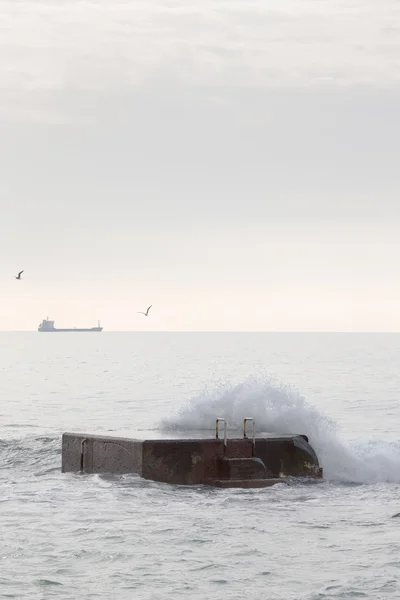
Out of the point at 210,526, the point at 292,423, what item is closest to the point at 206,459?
the point at 210,526

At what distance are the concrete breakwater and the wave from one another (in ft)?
3.81

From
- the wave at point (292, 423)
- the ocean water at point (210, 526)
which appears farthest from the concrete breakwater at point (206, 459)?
the wave at point (292, 423)

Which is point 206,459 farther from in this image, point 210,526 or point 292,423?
point 292,423

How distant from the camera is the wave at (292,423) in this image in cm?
1800

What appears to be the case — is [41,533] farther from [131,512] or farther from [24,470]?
[24,470]

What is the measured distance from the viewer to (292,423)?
1958cm

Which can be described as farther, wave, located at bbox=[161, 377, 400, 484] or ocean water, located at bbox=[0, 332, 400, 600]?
wave, located at bbox=[161, 377, 400, 484]

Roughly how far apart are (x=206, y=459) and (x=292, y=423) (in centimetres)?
382

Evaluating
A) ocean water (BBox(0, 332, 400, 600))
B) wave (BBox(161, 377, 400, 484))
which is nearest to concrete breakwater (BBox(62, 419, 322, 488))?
ocean water (BBox(0, 332, 400, 600))

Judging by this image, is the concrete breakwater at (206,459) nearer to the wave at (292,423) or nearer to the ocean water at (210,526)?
the ocean water at (210,526)

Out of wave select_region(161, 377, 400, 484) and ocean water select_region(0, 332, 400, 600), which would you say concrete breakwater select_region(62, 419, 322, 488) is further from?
wave select_region(161, 377, 400, 484)

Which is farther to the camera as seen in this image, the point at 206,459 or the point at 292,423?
the point at 292,423

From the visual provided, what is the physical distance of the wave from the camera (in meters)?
18.0

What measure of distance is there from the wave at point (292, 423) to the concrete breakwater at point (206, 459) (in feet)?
3.81
